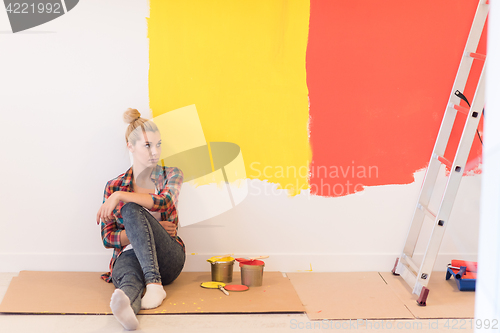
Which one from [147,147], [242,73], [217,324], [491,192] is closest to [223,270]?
[217,324]

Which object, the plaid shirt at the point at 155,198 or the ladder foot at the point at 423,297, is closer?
the ladder foot at the point at 423,297

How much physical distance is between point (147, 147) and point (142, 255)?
578 millimetres

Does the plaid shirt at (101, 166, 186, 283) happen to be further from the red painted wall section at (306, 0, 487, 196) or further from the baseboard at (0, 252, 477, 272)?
the red painted wall section at (306, 0, 487, 196)

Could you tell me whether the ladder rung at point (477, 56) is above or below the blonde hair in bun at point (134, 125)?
above

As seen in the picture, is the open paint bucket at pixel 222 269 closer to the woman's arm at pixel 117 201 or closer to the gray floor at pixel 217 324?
the gray floor at pixel 217 324

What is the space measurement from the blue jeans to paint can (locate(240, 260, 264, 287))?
370 mm

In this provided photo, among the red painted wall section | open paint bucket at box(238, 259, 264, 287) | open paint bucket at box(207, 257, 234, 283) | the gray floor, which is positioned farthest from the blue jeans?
the red painted wall section

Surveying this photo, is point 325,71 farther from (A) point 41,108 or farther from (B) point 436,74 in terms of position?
(A) point 41,108

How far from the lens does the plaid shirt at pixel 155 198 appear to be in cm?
208

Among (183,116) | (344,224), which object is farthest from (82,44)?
(344,224)

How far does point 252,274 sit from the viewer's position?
2.14 m

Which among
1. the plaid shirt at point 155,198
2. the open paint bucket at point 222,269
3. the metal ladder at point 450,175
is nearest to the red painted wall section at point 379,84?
the metal ladder at point 450,175

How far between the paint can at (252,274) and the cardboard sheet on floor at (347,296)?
216 millimetres

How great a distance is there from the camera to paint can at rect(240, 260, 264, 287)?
2.13 m
